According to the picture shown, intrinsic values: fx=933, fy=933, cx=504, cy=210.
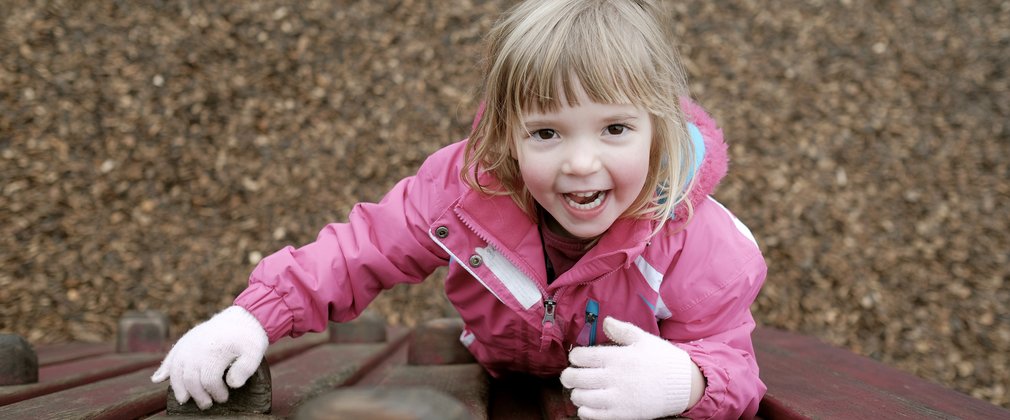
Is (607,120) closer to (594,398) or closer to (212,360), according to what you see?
(594,398)

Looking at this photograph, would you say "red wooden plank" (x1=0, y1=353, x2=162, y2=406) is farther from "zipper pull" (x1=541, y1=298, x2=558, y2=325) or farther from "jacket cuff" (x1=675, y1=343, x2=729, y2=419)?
"jacket cuff" (x1=675, y1=343, x2=729, y2=419)

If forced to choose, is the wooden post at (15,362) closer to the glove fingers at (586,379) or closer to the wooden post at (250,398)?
the wooden post at (250,398)

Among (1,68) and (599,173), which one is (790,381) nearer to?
(599,173)

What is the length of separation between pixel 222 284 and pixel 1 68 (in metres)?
1.15

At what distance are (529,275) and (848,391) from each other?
653mm

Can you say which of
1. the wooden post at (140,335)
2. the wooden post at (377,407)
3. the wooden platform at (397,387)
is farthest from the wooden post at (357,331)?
the wooden post at (377,407)

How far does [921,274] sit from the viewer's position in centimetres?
352

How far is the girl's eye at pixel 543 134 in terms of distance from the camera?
149cm

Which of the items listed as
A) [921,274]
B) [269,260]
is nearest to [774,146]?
[921,274]

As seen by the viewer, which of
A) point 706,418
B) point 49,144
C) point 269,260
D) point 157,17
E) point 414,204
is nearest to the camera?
point 706,418

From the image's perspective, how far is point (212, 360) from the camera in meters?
1.43

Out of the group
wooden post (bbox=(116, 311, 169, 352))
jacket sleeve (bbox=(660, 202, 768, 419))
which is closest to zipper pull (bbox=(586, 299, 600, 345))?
jacket sleeve (bbox=(660, 202, 768, 419))

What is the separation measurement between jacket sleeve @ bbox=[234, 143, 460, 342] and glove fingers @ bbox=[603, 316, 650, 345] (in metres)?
0.41

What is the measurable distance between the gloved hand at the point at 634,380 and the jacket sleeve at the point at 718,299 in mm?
85
